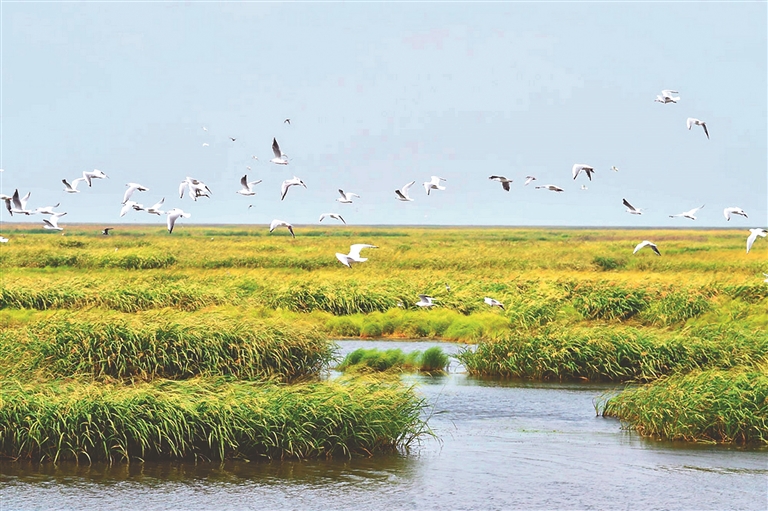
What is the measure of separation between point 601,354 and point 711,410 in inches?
A: 260

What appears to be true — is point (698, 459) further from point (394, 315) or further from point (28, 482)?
point (394, 315)

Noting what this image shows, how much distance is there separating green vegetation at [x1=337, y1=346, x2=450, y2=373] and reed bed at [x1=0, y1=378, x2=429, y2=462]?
7.60 meters

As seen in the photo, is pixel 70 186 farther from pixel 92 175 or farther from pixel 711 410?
pixel 711 410

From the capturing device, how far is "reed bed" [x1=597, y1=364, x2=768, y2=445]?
16.2 meters

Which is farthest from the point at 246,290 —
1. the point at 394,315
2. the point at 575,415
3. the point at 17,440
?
the point at 17,440

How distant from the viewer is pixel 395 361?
24.0 meters

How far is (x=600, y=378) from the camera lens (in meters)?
22.9

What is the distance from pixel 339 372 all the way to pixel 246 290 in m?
13.9

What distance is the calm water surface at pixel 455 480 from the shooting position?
13148 millimetres

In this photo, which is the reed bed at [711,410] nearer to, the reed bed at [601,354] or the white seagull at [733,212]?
the reed bed at [601,354]

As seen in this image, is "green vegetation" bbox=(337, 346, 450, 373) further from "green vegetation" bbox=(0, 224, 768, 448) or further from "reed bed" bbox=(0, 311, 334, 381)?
"reed bed" bbox=(0, 311, 334, 381)

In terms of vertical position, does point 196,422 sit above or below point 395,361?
above

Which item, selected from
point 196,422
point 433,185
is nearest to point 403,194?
point 433,185

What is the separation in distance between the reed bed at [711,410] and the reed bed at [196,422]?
14.0 feet
